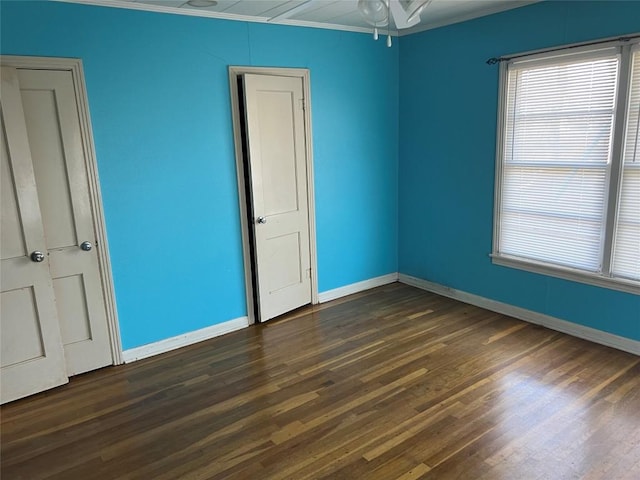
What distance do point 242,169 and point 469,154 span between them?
204 cm

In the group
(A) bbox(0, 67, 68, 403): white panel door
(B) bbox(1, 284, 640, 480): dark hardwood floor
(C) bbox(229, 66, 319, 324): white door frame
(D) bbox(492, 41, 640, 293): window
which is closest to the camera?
(B) bbox(1, 284, 640, 480): dark hardwood floor

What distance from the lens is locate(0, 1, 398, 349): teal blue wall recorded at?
3.13m

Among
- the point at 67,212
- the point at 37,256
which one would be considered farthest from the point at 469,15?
the point at 37,256

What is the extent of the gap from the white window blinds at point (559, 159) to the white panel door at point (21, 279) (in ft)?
11.6

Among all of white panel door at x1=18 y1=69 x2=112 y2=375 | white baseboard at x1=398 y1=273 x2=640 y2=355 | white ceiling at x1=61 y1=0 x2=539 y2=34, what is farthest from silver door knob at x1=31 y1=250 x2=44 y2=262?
white baseboard at x1=398 y1=273 x2=640 y2=355

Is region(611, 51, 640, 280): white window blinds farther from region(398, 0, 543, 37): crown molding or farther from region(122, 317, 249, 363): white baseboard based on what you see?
region(122, 317, 249, 363): white baseboard

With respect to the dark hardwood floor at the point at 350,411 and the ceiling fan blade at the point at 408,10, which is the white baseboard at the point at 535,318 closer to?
the dark hardwood floor at the point at 350,411

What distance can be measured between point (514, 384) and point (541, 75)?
7.61ft

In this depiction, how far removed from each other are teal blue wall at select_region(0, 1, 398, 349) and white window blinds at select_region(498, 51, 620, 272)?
1472 millimetres

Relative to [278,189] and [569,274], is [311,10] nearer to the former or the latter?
[278,189]

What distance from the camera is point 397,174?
5.00 m

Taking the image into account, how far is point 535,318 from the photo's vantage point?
393cm

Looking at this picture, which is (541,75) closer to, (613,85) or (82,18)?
(613,85)

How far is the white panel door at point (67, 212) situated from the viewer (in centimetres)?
296
